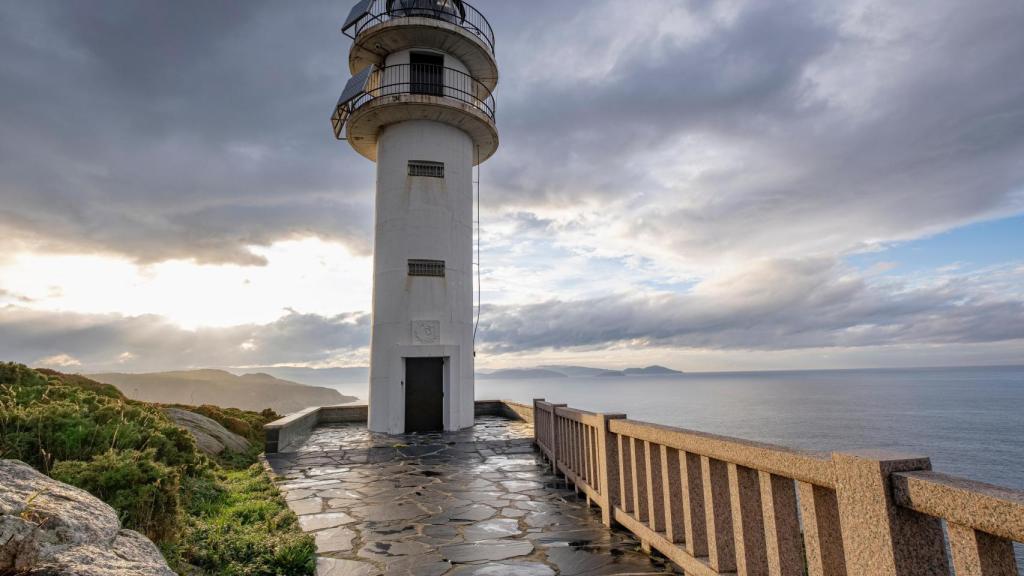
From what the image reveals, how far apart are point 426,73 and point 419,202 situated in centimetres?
408

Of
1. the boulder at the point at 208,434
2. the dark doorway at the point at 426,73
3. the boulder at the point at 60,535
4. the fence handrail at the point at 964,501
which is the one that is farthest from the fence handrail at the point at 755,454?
the dark doorway at the point at 426,73

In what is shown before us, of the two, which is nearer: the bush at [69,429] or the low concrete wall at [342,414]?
the bush at [69,429]

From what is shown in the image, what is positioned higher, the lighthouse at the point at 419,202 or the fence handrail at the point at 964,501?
the lighthouse at the point at 419,202

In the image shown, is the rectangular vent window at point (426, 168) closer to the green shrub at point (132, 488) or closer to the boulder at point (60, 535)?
the green shrub at point (132, 488)

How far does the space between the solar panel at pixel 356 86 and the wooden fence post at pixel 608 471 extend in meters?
12.3

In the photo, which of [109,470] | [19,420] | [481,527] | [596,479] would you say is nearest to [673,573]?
[596,479]

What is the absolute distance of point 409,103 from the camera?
1388cm

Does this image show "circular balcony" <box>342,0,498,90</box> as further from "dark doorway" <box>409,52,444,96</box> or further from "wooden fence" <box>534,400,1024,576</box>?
"wooden fence" <box>534,400,1024,576</box>

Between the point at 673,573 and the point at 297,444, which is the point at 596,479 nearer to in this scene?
the point at 673,573

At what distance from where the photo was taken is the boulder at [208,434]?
10.3 meters

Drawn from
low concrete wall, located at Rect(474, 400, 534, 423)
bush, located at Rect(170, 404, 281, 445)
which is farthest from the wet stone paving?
low concrete wall, located at Rect(474, 400, 534, 423)

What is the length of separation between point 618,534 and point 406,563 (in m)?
2.15

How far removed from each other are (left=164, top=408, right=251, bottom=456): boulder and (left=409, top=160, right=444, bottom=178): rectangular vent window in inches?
324

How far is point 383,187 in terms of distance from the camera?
1475cm
